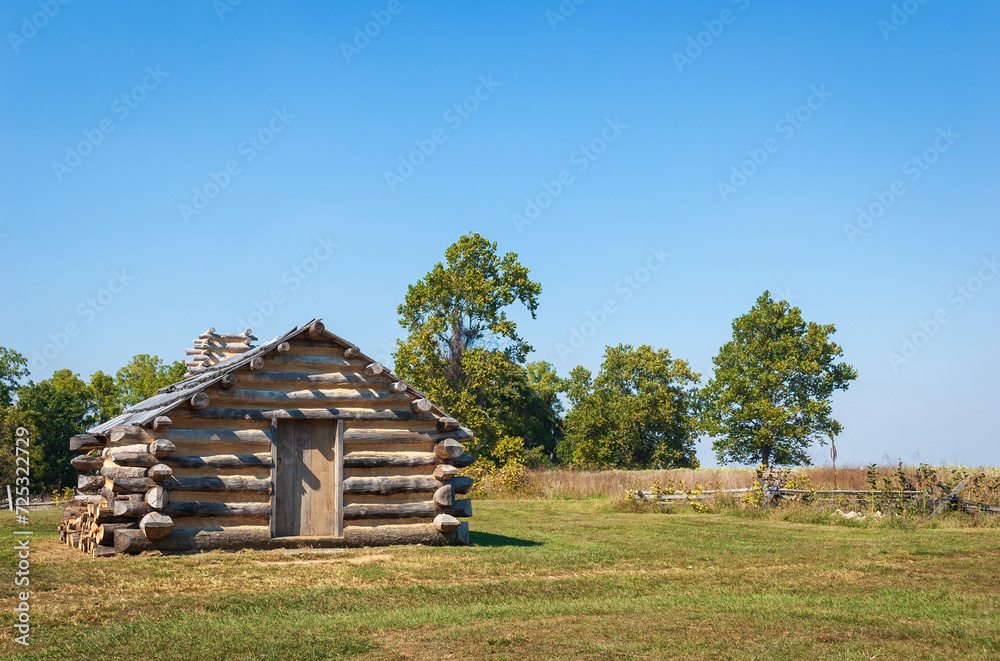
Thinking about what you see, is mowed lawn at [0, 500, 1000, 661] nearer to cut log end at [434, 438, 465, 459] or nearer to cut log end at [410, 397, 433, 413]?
cut log end at [434, 438, 465, 459]

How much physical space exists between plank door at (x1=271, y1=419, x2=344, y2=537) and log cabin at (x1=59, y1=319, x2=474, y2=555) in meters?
0.02

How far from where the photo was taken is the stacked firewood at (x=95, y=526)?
13.8 m

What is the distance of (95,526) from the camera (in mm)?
14188

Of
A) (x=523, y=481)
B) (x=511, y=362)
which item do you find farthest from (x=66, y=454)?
(x=523, y=481)

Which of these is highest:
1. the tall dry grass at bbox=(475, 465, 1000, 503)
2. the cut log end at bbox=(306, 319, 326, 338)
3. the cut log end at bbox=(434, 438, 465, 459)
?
the cut log end at bbox=(306, 319, 326, 338)

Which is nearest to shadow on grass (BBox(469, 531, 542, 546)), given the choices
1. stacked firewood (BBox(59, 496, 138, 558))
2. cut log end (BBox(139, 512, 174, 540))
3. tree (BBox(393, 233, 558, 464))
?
cut log end (BBox(139, 512, 174, 540))

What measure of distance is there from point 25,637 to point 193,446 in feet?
22.4

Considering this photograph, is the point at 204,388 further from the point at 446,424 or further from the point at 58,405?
the point at 58,405

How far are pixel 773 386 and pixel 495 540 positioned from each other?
1567 inches

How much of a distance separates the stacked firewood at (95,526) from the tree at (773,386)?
42.5 m

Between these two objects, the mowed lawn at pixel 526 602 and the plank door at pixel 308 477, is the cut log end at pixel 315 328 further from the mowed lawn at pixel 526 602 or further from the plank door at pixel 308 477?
the mowed lawn at pixel 526 602

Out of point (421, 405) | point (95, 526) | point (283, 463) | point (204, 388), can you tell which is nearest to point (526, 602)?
point (421, 405)

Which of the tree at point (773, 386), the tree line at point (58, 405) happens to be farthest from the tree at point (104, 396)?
the tree at point (773, 386)

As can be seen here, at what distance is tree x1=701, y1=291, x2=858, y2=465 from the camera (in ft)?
172
